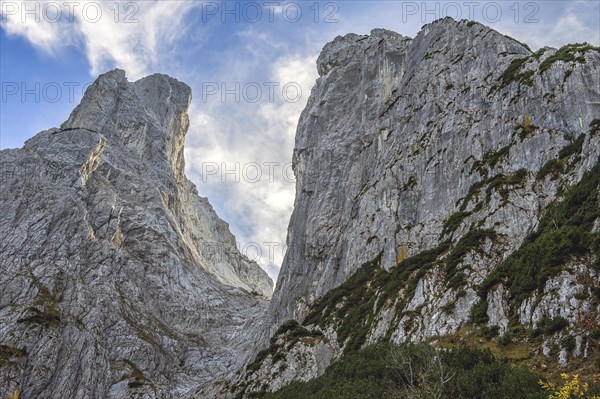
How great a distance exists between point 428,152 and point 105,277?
244 feet

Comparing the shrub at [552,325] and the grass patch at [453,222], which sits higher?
the grass patch at [453,222]

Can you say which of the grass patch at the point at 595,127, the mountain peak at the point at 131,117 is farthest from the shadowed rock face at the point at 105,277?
the grass patch at the point at 595,127

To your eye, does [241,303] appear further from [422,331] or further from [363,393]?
[363,393]

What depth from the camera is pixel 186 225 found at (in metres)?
155

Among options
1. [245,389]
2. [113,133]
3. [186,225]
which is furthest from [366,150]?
[113,133]

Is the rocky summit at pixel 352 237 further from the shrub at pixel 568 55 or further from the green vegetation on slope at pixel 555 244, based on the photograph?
the shrub at pixel 568 55

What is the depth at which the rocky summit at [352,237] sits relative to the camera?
102 feet

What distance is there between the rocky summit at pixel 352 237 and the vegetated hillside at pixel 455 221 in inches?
7.7

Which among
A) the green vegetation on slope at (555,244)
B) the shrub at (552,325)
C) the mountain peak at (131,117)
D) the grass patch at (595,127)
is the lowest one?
the shrub at (552,325)

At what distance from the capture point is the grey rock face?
39750 millimetres

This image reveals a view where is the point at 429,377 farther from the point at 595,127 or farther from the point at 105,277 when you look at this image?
the point at 105,277

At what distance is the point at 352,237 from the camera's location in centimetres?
6419

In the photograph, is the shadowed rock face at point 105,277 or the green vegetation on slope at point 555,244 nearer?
the green vegetation on slope at point 555,244

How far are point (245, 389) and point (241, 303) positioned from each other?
78.9 meters
